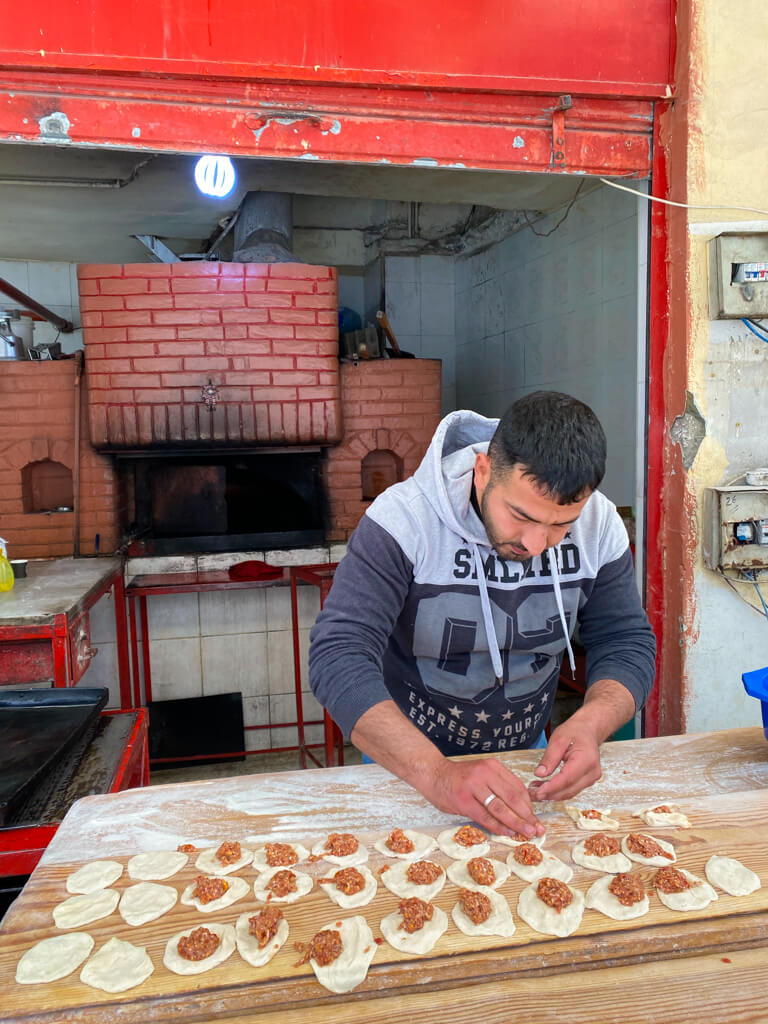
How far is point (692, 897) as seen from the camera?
1.22 metres

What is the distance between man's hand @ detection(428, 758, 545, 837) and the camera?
1.31m

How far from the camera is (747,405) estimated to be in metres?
2.63

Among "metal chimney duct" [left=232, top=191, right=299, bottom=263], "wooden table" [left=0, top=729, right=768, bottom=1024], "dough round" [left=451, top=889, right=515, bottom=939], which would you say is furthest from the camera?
"metal chimney duct" [left=232, top=191, right=299, bottom=263]

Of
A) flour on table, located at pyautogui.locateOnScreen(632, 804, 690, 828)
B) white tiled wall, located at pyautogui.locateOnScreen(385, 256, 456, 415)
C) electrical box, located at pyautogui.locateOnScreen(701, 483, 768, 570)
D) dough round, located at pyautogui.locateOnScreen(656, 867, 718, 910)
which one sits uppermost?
white tiled wall, located at pyautogui.locateOnScreen(385, 256, 456, 415)

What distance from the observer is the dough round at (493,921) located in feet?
Answer: 3.76

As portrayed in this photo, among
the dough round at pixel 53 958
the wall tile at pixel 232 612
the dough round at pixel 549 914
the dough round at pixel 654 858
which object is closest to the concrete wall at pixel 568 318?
the wall tile at pixel 232 612

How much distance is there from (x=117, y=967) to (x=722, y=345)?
2.59m

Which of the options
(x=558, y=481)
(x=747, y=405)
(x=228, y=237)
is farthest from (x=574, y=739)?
(x=228, y=237)

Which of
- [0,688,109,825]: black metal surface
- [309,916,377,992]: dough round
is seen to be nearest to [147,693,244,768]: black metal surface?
[0,688,109,825]: black metal surface

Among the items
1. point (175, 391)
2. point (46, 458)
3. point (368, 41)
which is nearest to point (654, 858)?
point (368, 41)

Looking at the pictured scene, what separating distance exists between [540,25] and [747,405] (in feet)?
5.04

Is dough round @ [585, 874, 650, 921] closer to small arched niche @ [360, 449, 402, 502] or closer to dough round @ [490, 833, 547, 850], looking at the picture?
dough round @ [490, 833, 547, 850]

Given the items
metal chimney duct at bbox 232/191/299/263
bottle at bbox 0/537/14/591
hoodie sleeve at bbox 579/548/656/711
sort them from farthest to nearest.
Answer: metal chimney duct at bbox 232/191/299/263, bottle at bbox 0/537/14/591, hoodie sleeve at bbox 579/548/656/711

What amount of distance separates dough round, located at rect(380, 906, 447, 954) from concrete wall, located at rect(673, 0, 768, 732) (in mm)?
1843
